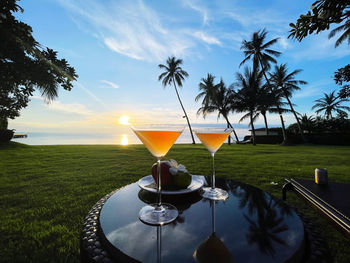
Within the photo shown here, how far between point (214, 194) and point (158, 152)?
1.81 ft

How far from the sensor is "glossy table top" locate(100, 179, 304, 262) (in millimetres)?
621

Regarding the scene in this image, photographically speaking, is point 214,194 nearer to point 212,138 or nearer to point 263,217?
point 263,217

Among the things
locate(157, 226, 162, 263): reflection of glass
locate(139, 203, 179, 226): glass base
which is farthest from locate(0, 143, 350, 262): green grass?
locate(157, 226, 162, 263): reflection of glass

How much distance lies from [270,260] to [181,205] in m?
0.56

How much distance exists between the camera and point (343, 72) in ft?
14.7

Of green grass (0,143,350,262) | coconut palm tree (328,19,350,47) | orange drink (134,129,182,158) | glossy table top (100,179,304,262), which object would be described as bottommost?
green grass (0,143,350,262)

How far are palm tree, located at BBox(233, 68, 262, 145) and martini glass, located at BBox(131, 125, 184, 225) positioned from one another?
61.6 feet

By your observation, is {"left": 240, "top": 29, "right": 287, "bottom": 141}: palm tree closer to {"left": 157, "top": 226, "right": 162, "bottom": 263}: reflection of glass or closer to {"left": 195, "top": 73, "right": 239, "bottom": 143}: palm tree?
{"left": 195, "top": 73, "right": 239, "bottom": 143}: palm tree

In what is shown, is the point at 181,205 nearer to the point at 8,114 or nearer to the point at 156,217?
the point at 156,217

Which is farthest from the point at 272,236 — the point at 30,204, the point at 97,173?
the point at 97,173

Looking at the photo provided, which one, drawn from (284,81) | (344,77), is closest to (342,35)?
(284,81)

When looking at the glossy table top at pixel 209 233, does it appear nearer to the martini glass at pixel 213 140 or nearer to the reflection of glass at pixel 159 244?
the reflection of glass at pixel 159 244

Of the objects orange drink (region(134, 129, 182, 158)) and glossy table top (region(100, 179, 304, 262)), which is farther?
orange drink (region(134, 129, 182, 158))

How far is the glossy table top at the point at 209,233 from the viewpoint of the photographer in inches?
24.4
